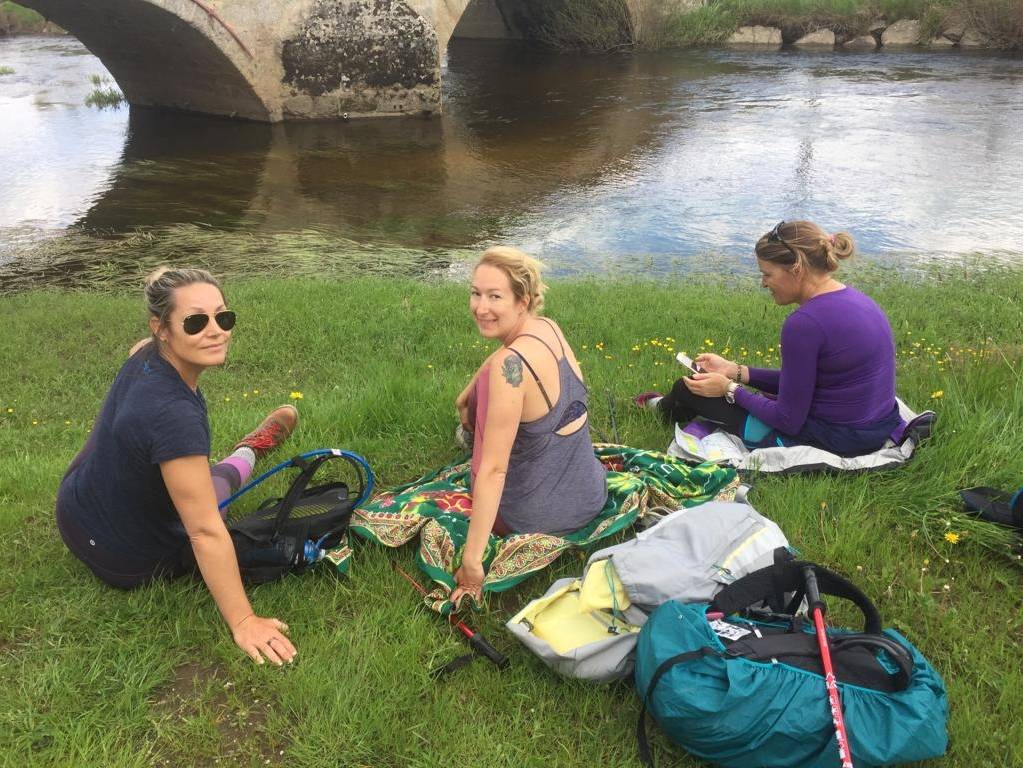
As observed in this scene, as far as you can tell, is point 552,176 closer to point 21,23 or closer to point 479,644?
point 479,644

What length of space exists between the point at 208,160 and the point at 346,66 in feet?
13.3

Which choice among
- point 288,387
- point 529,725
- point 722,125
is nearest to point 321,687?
point 529,725

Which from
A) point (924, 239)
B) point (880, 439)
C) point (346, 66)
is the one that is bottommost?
point (924, 239)

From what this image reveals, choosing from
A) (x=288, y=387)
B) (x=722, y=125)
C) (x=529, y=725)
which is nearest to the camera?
(x=529, y=725)

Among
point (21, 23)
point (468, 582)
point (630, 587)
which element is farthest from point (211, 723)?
point (21, 23)

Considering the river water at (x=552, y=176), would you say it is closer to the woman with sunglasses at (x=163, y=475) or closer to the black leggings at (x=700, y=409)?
the black leggings at (x=700, y=409)

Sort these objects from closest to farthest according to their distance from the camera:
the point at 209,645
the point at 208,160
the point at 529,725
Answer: the point at 529,725 → the point at 209,645 → the point at 208,160

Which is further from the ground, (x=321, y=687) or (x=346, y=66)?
(x=346, y=66)

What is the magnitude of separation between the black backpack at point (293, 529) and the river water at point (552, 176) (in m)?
6.69

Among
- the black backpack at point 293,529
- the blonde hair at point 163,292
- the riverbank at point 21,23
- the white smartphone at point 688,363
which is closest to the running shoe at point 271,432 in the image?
the black backpack at point 293,529

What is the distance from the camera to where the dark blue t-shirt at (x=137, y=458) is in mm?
2867

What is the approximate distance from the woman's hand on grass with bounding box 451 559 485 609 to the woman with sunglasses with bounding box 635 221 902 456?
1.78 meters

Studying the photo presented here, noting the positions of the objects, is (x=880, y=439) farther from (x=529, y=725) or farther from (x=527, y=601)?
(x=529, y=725)

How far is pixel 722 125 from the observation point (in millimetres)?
17000
